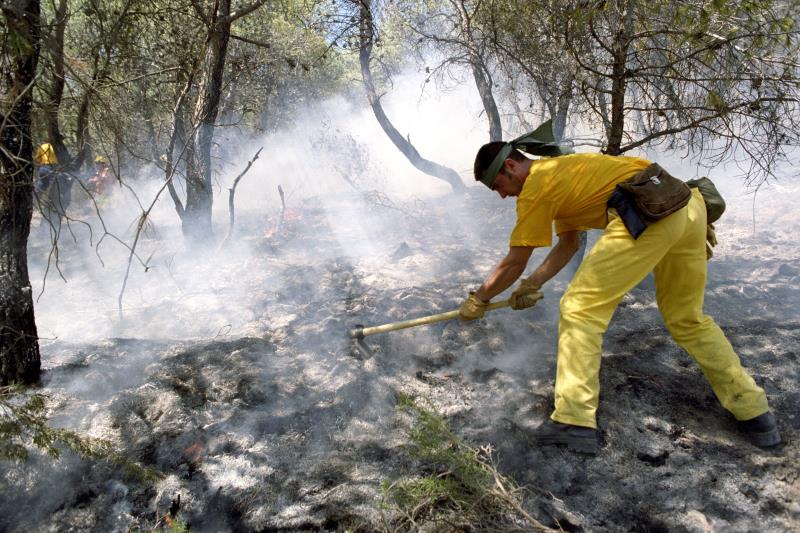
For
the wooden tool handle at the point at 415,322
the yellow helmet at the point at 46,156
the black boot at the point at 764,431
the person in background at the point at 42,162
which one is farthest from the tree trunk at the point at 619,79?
the yellow helmet at the point at 46,156

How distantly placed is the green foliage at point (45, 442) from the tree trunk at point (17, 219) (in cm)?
57

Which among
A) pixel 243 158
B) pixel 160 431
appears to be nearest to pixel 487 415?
pixel 160 431

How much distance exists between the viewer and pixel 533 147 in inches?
110

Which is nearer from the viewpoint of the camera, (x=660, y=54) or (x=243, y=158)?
(x=660, y=54)

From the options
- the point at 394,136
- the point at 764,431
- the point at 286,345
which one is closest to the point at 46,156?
the point at 286,345

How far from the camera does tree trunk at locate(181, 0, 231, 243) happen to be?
5312 millimetres

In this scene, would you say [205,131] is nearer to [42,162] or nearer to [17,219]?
[42,162]

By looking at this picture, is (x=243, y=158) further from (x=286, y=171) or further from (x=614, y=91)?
(x=614, y=91)

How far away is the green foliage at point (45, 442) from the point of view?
6.87 feet

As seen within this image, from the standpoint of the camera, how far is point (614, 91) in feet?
12.6

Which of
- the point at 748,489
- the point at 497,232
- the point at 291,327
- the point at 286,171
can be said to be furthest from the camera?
the point at 286,171

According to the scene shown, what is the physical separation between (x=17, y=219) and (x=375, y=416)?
2.38m

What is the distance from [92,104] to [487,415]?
297cm

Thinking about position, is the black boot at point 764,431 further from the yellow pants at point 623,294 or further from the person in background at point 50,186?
the person in background at point 50,186
